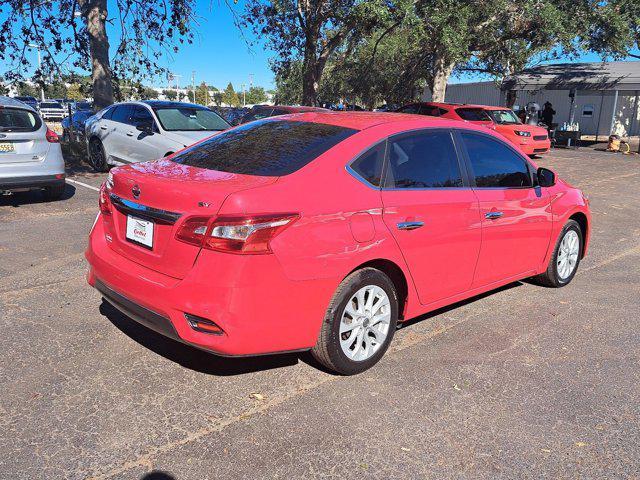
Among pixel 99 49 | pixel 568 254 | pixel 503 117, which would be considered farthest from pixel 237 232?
pixel 503 117

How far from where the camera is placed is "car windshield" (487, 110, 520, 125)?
1742cm

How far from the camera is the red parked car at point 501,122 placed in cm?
1697

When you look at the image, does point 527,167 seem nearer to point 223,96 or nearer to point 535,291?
point 535,291

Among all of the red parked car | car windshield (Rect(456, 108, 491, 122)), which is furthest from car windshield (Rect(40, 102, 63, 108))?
car windshield (Rect(456, 108, 491, 122))

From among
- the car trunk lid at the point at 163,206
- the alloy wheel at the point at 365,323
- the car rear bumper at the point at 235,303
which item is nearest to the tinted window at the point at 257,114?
the car trunk lid at the point at 163,206

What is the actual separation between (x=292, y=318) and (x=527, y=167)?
280cm

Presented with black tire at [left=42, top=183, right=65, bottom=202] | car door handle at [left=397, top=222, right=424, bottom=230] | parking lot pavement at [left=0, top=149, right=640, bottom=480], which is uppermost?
car door handle at [left=397, top=222, right=424, bottom=230]

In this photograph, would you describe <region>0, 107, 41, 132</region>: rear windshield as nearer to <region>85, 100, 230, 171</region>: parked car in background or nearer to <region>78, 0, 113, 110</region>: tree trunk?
<region>85, 100, 230, 171</region>: parked car in background

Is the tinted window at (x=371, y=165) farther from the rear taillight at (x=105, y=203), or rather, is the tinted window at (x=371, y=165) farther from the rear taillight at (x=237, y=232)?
the rear taillight at (x=105, y=203)

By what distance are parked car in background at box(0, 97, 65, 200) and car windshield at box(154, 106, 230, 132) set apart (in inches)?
87.9

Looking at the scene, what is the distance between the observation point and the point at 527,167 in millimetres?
4738

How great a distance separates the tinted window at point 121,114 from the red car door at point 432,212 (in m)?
8.59

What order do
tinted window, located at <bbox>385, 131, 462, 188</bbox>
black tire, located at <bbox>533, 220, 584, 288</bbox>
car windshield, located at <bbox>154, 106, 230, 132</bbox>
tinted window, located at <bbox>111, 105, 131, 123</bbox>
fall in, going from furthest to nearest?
tinted window, located at <bbox>111, 105, 131, 123</bbox>, car windshield, located at <bbox>154, 106, 230, 132</bbox>, black tire, located at <bbox>533, 220, 584, 288</bbox>, tinted window, located at <bbox>385, 131, 462, 188</bbox>

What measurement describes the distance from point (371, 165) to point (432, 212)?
0.55m
